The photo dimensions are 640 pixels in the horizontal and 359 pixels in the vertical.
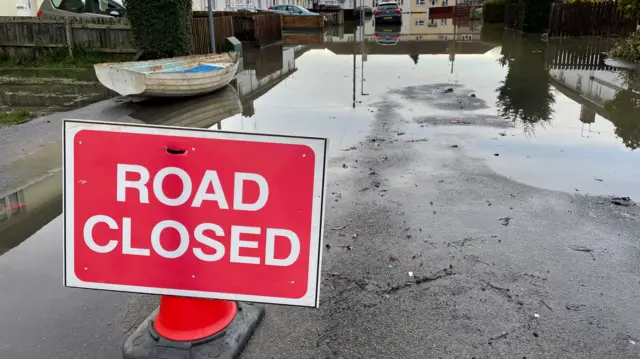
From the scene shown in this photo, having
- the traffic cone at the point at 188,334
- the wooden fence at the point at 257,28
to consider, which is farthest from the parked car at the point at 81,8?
the traffic cone at the point at 188,334

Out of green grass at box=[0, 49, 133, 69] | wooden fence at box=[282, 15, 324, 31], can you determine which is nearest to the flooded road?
green grass at box=[0, 49, 133, 69]

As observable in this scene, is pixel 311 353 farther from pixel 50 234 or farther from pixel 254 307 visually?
pixel 50 234

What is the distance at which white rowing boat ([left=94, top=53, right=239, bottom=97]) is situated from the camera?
9.32 m

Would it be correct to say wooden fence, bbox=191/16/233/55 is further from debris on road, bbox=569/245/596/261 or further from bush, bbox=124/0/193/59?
debris on road, bbox=569/245/596/261

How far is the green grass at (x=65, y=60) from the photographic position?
53.4ft

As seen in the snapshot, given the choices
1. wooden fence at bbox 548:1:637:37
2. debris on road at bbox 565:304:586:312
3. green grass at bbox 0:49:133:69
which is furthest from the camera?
wooden fence at bbox 548:1:637:37

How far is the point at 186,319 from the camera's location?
9.73 ft

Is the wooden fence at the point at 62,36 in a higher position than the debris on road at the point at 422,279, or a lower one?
higher

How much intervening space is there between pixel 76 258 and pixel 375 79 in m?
12.9

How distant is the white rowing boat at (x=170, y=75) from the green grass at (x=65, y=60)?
17.5 feet

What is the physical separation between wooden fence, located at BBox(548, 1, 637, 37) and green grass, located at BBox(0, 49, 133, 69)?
21.3m

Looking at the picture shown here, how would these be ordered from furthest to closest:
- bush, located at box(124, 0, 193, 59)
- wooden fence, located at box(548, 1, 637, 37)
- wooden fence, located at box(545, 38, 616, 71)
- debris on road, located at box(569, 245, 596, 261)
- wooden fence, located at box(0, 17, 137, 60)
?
wooden fence, located at box(548, 1, 637, 37) < wooden fence, located at box(545, 38, 616, 71) < wooden fence, located at box(0, 17, 137, 60) < bush, located at box(124, 0, 193, 59) < debris on road, located at box(569, 245, 596, 261)

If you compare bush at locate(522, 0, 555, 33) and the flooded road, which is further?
bush at locate(522, 0, 555, 33)

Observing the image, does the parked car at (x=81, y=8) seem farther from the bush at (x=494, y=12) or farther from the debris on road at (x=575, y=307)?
the bush at (x=494, y=12)
